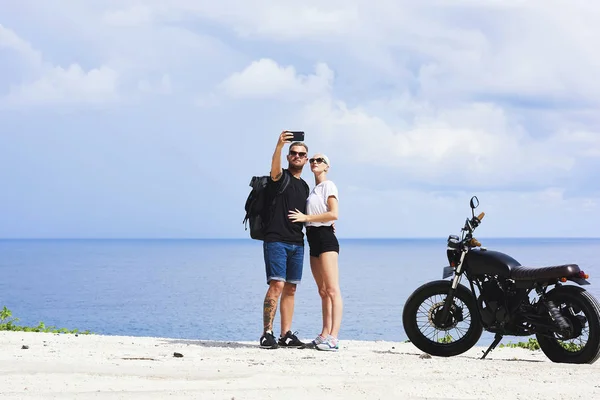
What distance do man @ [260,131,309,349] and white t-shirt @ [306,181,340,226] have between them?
12cm

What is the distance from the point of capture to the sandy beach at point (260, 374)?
652 cm

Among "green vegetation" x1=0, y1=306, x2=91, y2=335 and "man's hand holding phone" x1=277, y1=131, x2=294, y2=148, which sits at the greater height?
"man's hand holding phone" x1=277, y1=131, x2=294, y2=148

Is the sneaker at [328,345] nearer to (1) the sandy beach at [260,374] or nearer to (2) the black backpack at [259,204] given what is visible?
(1) the sandy beach at [260,374]

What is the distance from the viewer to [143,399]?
20.2 ft

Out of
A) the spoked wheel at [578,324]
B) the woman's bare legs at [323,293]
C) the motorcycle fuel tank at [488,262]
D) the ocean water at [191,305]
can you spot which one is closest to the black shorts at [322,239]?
the woman's bare legs at [323,293]

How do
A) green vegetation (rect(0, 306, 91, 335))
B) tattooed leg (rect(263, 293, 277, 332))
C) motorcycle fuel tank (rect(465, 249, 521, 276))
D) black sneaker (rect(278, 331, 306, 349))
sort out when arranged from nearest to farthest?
motorcycle fuel tank (rect(465, 249, 521, 276)), tattooed leg (rect(263, 293, 277, 332)), black sneaker (rect(278, 331, 306, 349)), green vegetation (rect(0, 306, 91, 335))

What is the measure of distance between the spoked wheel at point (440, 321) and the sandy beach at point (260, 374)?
0.34 m

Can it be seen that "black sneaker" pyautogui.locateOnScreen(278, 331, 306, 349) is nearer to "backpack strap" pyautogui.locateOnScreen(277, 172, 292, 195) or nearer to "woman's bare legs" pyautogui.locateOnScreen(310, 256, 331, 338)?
"woman's bare legs" pyautogui.locateOnScreen(310, 256, 331, 338)

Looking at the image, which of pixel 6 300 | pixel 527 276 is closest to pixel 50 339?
pixel 527 276

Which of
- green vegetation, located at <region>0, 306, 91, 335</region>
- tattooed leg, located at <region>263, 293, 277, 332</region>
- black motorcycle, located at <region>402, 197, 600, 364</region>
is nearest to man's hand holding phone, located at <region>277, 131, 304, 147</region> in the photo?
tattooed leg, located at <region>263, 293, 277, 332</region>

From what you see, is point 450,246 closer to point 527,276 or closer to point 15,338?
point 527,276

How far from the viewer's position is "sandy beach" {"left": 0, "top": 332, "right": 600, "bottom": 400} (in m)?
6.52

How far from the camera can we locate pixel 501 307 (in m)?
8.84

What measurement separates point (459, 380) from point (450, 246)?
2.26 meters
